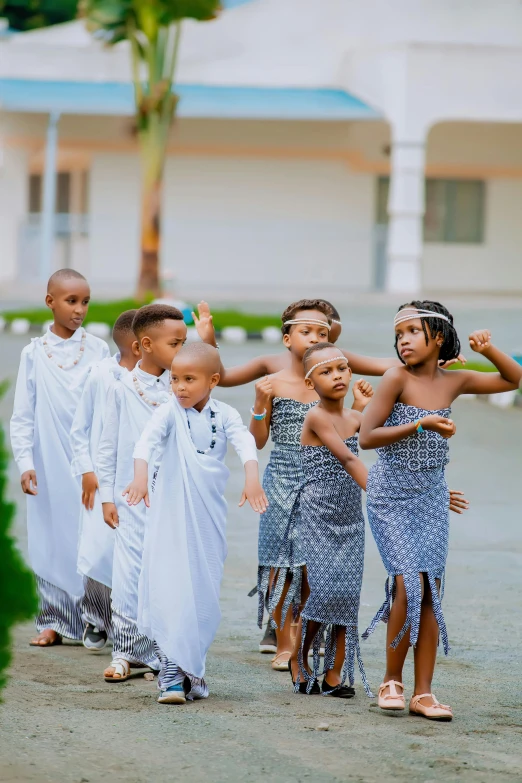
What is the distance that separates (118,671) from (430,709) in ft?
4.21

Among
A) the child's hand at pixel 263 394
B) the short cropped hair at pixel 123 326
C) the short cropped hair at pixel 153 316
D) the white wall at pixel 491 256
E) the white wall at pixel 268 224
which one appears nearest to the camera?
the short cropped hair at pixel 153 316

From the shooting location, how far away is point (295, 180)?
28.8 metres

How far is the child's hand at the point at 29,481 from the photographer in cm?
617

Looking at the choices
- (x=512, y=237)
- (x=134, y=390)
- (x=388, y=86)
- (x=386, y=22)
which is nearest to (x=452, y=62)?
(x=388, y=86)

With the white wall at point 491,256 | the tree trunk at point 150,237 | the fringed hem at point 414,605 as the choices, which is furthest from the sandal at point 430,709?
the white wall at point 491,256

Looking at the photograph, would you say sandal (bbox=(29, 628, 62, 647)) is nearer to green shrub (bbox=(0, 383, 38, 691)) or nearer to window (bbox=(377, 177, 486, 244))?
green shrub (bbox=(0, 383, 38, 691))

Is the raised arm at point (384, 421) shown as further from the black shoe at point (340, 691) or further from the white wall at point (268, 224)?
the white wall at point (268, 224)

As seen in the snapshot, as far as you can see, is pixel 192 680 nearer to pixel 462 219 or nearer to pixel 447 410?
pixel 447 410

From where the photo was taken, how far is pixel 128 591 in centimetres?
567

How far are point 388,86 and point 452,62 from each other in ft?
4.09

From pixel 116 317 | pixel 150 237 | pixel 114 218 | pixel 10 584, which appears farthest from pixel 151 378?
pixel 114 218

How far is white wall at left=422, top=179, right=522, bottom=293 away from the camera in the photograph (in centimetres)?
2934

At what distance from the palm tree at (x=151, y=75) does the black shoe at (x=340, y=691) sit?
55.4 feet

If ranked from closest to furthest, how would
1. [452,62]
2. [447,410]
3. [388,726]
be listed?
[388,726]
[447,410]
[452,62]
